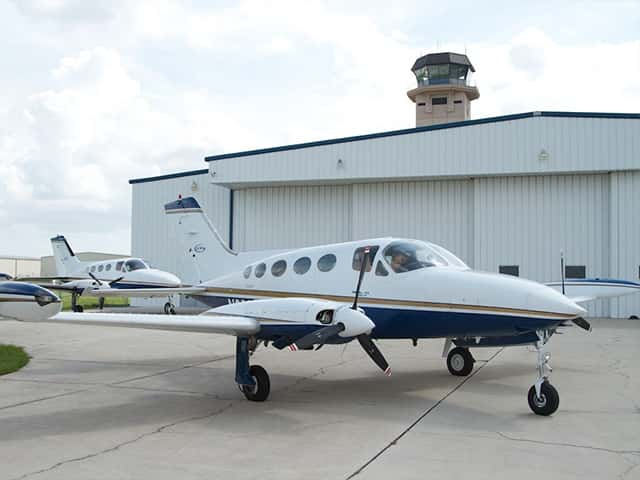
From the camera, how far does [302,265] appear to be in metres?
11.0

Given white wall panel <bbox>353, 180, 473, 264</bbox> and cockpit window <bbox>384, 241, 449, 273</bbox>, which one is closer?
cockpit window <bbox>384, 241, 449, 273</bbox>

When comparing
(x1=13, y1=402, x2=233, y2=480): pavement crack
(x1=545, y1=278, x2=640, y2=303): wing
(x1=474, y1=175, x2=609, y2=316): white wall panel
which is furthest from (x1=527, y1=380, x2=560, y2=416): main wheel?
(x1=474, y1=175, x2=609, y2=316): white wall panel

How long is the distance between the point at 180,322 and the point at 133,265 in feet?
66.1

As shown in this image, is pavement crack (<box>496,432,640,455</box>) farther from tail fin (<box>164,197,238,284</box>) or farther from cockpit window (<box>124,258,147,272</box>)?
cockpit window (<box>124,258,147,272</box>)

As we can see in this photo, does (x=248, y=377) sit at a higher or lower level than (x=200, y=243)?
lower

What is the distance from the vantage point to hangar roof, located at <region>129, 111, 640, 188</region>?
993 inches

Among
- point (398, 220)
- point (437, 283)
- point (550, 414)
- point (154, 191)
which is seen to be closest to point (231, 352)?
point (437, 283)

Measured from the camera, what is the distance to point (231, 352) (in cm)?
1546

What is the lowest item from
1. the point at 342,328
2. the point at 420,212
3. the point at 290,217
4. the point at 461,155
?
the point at 342,328

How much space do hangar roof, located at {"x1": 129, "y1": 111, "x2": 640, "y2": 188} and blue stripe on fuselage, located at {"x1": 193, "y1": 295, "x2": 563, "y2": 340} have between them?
60.1 feet

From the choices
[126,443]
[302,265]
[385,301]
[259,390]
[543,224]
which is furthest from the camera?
[543,224]

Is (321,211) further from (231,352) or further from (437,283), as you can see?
(437,283)

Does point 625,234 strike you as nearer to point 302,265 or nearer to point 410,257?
point 410,257

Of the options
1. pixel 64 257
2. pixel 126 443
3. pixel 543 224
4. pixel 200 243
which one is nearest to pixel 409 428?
pixel 126 443
